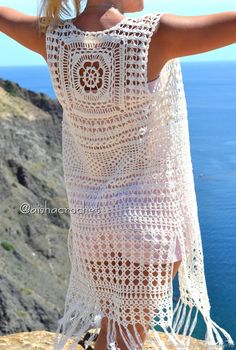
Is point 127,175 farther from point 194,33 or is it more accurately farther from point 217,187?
point 217,187

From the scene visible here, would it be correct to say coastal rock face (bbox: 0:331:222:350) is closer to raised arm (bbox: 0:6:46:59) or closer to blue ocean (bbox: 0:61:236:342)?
raised arm (bbox: 0:6:46:59)

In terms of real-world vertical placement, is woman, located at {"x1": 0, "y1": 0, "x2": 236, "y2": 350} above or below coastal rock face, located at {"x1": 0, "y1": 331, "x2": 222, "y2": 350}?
above

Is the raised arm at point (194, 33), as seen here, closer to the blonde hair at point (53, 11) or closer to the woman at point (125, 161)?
the woman at point (125, 161)

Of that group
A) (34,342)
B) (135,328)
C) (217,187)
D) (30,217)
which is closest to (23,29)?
(135,328)

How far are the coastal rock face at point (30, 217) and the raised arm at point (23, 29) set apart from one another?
59.2 feet

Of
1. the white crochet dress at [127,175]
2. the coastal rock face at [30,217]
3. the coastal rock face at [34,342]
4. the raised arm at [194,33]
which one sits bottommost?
the coastal rock face at [34,342]

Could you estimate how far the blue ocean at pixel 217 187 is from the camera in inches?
918

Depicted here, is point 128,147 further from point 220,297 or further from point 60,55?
point 220,297

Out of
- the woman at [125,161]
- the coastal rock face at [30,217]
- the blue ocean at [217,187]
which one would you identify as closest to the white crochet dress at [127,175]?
the woman at [125,161]

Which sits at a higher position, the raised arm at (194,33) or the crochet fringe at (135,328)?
the raised arm at (194,33)

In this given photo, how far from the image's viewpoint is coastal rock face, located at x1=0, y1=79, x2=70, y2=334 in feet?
67.3

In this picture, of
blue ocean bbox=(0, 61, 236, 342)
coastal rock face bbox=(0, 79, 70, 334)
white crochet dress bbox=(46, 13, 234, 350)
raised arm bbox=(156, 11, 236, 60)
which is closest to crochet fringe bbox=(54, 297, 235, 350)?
white crochet dress bbox=(46, 13, 234, 350)

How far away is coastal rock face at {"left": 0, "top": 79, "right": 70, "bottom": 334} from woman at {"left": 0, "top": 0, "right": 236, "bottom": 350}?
18.0 metres

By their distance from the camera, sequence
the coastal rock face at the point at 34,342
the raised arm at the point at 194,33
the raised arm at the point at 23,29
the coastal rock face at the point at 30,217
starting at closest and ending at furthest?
1. the raised arm at the point at 194,33
2. the raised arm at the point at 23,29
3. the coastal rock face at the point at 34,342
4. the coastal rock face at the point at 30,217
